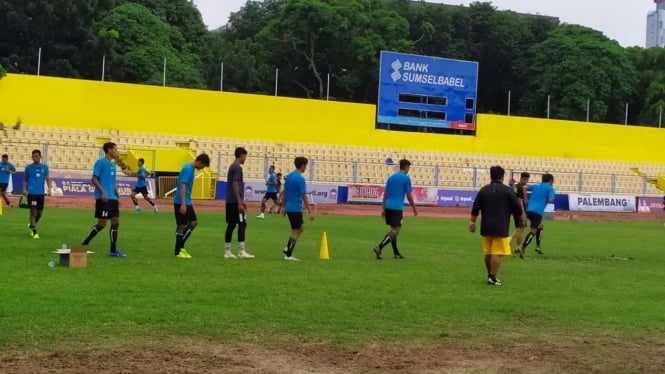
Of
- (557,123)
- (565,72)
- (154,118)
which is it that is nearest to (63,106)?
(154,118)

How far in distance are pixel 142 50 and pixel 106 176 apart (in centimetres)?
5229

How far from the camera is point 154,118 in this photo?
1820 inches

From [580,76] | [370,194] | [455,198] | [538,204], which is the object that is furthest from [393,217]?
[580,76]

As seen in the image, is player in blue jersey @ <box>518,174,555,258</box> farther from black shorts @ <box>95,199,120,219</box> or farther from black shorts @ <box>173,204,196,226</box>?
black shorts @ <box>95,199,120,219</box>

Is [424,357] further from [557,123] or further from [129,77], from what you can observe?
[129,77]

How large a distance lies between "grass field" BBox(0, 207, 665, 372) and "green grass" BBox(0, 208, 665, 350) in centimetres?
2

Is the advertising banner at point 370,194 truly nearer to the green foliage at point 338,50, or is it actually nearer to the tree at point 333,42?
the tree at point 333,42

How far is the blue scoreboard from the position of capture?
42.9 metres

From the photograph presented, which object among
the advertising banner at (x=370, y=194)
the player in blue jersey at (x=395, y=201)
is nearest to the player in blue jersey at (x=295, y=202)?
the player in blue jersey at (x=395, y=201)

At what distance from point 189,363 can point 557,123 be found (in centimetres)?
5235

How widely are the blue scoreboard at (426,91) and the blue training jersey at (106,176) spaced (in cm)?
2963

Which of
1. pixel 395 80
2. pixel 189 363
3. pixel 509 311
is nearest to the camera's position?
pixel 189 363

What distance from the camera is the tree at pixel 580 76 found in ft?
231

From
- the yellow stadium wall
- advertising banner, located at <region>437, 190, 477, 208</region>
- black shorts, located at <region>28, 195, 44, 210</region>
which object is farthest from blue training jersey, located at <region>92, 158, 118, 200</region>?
the yellow stadium wall
